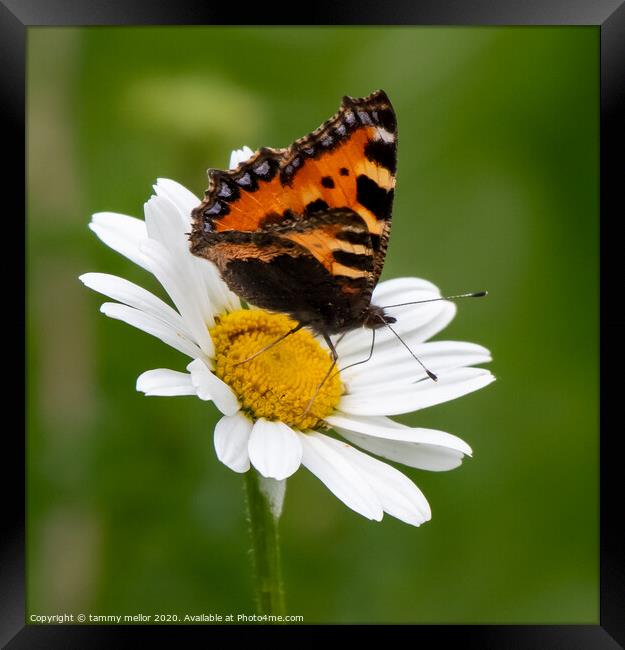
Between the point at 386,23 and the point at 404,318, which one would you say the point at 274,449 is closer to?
the point at 404,318

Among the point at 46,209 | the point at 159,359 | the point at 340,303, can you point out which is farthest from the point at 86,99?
the point at 340,303

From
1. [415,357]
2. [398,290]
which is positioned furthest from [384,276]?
[415,357]

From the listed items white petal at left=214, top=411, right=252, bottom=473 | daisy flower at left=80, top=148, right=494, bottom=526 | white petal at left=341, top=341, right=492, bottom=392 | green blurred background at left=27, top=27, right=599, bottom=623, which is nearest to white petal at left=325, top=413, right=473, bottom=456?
daisy flower at left=80, top=148, right=494, bottom=526

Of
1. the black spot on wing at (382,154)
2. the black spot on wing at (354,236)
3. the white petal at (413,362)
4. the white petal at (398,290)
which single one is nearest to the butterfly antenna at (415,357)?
the white petal at (413,362)

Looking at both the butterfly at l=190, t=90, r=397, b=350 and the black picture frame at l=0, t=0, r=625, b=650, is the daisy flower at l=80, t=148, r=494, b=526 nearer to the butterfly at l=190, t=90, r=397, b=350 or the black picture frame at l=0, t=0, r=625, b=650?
A: the butterfly at l=190, t=90, r=397, b=350

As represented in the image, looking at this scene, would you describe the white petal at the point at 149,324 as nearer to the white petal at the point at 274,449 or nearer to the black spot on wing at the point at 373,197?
the white petal at the point at 274,449

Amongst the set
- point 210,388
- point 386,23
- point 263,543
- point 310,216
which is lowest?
point 263,543

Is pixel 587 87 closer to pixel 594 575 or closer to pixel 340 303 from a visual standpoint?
pixel 340 303
